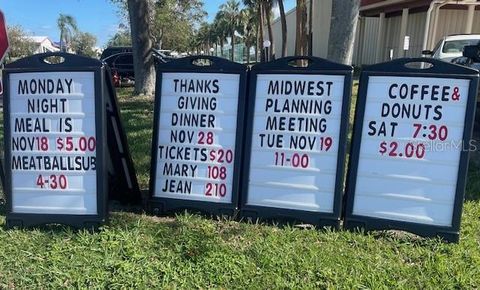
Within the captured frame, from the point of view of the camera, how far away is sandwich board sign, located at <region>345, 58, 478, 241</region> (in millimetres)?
3320

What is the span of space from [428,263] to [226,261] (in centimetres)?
139

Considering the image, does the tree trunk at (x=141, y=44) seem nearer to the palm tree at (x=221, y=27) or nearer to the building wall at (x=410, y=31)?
the building wall at (x=410, y=31)

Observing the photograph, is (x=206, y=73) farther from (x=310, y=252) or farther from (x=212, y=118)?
(x=310, y=252)

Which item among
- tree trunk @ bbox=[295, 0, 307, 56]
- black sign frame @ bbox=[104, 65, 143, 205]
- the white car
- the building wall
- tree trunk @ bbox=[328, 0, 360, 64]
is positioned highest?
the building wall

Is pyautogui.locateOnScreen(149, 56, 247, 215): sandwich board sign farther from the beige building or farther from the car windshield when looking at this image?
the beige building

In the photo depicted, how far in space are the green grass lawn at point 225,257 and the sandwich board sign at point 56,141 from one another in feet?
0.66

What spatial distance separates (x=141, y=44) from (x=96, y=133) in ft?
26.2

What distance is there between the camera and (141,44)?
11070mm

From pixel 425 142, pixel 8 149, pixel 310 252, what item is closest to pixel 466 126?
pixel 425 142

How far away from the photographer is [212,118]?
3750 mm

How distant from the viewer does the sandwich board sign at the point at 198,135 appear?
147 inches

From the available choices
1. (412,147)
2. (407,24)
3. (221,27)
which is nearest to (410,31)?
(407,24)

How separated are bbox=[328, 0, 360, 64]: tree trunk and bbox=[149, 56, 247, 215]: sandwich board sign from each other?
180 centimetres

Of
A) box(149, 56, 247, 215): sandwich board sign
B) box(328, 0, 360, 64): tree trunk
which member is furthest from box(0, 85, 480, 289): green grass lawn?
box(328, 0, 360, 64): tree trunk
